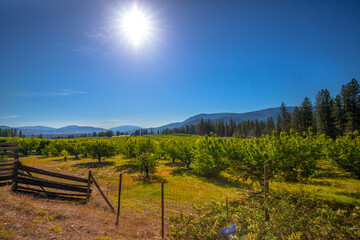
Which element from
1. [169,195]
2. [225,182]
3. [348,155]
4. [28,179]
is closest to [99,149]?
[169,195]

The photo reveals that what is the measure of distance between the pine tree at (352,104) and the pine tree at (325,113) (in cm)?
645

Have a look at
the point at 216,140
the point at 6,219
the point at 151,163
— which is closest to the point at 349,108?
the point at 216,140

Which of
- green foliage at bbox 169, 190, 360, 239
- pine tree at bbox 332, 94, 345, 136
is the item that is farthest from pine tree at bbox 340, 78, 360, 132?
green foliage at bbox 169, 190, 360, 239

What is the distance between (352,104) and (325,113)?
30.3ft

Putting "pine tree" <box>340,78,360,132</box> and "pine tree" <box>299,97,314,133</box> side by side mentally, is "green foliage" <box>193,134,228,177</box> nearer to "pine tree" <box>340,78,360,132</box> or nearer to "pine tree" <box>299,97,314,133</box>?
"pine tree" <box>340,78,360,132</box>

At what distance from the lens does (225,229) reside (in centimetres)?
583

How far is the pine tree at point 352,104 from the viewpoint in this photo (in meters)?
48.3

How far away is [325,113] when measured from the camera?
58.9m

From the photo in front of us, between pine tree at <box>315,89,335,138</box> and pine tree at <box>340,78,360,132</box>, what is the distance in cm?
645

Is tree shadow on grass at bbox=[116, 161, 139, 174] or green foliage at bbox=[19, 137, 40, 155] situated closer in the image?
tree shadow on grass at bbox=[116, 161, 139, 174]

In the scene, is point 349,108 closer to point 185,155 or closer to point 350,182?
point 350,182

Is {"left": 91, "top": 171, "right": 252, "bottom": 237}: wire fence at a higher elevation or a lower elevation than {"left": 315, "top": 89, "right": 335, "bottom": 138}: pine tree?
lower

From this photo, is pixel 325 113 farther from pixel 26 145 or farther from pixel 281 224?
pixel 26 145

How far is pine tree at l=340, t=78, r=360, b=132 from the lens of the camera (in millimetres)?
48266
